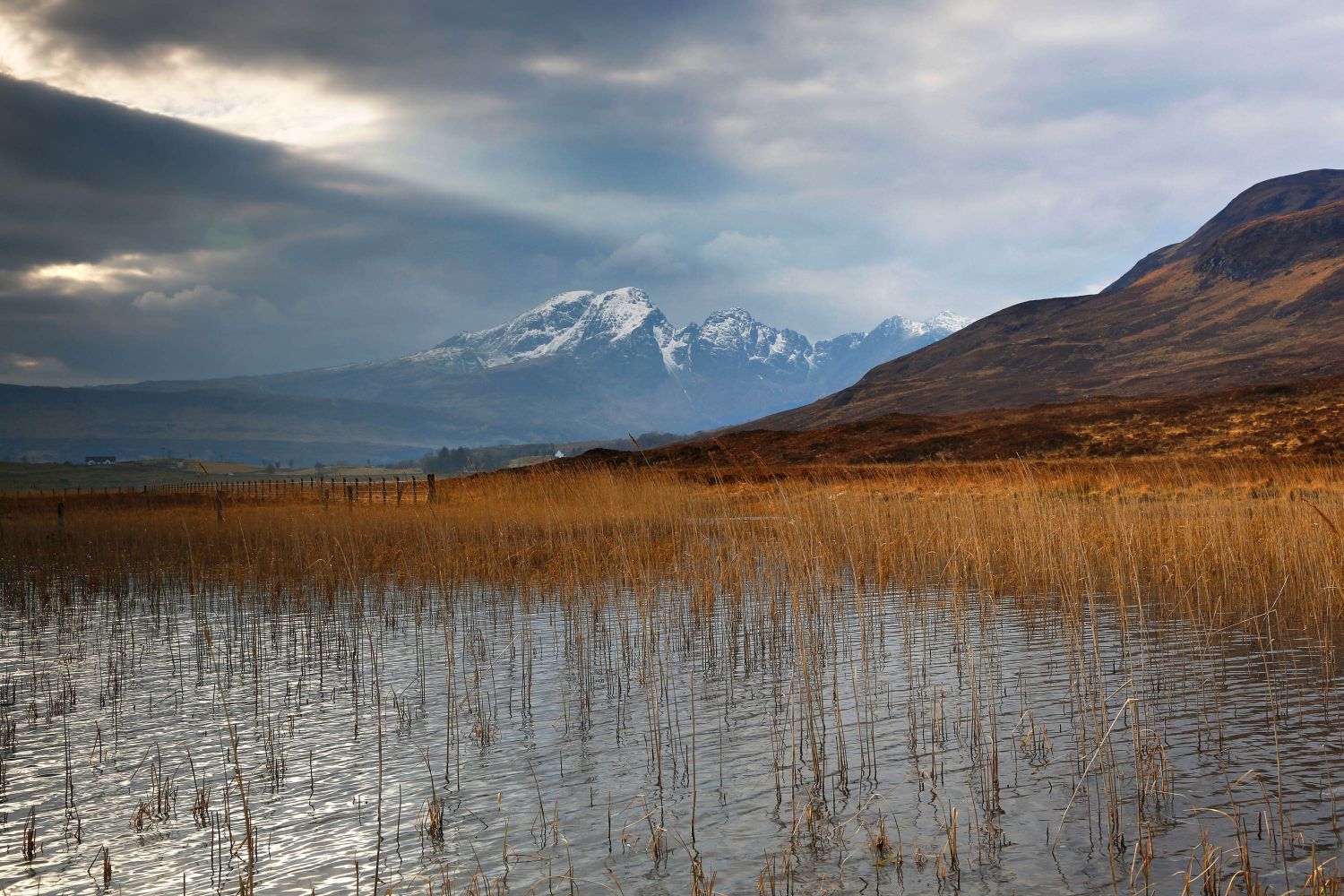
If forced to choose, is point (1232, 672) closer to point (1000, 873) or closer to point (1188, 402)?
point (1000, 873)

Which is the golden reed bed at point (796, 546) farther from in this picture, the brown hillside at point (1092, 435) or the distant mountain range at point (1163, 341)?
the distant mountain range at point (1163, 341)

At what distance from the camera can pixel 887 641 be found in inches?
459

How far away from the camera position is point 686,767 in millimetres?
7566

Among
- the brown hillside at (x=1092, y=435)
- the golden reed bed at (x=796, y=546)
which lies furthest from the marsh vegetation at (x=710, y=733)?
the brown hillside at (x=1092, y=435)

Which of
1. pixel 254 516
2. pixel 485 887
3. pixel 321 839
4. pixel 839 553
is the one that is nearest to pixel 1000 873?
pixel 485 887

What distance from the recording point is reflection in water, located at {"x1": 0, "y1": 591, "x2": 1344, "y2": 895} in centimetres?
573

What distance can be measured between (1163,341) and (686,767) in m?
165

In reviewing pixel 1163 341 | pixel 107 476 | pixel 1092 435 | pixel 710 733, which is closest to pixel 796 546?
pixel 710 733

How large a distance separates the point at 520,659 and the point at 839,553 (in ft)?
27.9

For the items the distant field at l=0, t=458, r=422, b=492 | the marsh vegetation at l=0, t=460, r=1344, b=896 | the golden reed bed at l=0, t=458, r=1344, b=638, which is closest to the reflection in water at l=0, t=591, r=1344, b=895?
the marsh vegetation at l=0, t=460, r=1344, b=896

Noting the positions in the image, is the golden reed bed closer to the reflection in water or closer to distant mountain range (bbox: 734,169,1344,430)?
the reflection in water

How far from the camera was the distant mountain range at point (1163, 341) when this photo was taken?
124 m

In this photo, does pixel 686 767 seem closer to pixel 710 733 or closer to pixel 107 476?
pixel 710 733

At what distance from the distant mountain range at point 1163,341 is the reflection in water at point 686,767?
108 meters
